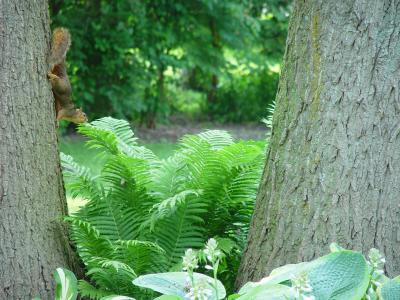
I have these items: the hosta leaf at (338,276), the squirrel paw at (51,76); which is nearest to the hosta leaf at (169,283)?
the hosta leaf at (338,276)

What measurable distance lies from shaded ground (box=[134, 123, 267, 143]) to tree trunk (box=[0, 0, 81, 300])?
8296 mm

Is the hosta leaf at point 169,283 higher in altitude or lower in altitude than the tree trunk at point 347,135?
lower

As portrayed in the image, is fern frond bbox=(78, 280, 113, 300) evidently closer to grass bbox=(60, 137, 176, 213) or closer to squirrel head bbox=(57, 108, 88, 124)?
squirrel head bbox=(57, 108, 88, 124)

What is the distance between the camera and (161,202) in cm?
387

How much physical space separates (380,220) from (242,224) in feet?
3.48

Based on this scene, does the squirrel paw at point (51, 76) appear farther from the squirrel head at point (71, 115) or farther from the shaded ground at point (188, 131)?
the shaded ground at point (188, 131)

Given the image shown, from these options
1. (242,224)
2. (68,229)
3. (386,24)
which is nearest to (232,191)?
(242,224)

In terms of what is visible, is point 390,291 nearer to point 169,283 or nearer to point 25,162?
point 169,283

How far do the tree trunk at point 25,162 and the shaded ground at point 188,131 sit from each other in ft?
27.2

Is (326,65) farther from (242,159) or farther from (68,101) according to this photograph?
(68,101)

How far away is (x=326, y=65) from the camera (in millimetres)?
3314

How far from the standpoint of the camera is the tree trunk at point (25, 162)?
11.6 ft

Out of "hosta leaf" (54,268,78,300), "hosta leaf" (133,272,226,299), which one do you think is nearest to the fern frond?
"hosta leaf" (54,268,78,300)

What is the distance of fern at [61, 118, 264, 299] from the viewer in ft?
12.6
